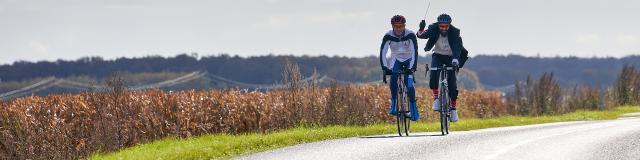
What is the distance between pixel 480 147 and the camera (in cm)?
1572

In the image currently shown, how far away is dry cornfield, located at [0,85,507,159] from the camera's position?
23.2 meters

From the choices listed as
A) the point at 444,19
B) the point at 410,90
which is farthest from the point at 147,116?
the point at 444,19

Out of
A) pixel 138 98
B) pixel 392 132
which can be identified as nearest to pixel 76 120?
pixel 138 98

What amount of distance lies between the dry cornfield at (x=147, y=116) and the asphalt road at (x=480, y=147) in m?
6.78

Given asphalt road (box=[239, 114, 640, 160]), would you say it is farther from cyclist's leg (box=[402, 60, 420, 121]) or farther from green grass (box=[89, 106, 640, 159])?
cyclist's leg (box=[402, 60, 420, 121])

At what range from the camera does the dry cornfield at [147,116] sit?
76.3 feet

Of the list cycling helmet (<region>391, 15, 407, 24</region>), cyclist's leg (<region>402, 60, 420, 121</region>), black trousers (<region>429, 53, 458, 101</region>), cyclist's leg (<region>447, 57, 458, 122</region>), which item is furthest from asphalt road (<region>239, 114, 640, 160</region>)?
cycling helmet (<region>391, 15, 407, 24</region>)

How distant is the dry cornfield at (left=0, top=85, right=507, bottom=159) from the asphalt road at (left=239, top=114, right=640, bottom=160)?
6.78 m

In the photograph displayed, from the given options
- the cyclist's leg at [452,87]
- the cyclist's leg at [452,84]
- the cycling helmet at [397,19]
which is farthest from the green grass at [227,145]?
the cycling helmet at [397,19]

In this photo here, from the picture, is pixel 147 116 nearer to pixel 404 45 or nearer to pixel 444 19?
pixel 404 45

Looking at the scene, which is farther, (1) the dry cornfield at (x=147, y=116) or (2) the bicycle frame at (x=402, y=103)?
(1) the dry cornfield at (x=147, y=116)

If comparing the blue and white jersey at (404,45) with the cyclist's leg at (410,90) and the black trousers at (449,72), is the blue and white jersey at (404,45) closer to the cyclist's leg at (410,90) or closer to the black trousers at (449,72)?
the cyclist's leg at (410,90)

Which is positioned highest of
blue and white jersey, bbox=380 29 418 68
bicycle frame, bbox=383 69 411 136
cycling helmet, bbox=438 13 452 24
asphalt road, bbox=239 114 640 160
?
cycling helmet, bbox=438 13 452 24

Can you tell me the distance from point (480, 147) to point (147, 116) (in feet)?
37.5
